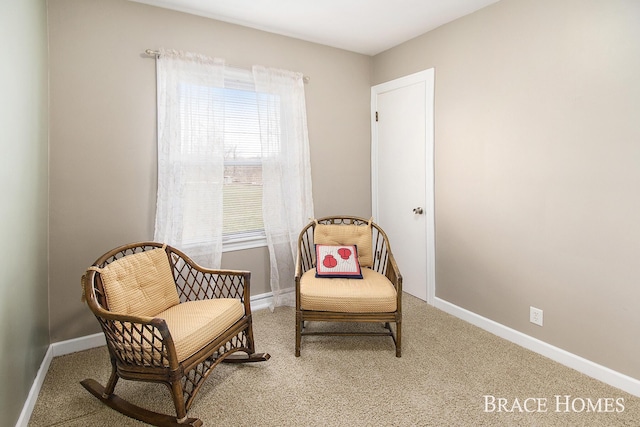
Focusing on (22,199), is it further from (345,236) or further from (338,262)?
(345,236)

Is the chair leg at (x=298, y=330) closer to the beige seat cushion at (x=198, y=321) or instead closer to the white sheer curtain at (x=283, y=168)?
the beige seat cushion at (x=198, y=321)

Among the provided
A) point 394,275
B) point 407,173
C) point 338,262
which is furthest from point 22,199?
point 407,173

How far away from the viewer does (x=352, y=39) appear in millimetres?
3295

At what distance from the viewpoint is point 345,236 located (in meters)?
2.99

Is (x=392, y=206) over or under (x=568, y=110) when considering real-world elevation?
under

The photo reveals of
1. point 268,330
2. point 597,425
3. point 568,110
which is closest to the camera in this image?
point 597,425

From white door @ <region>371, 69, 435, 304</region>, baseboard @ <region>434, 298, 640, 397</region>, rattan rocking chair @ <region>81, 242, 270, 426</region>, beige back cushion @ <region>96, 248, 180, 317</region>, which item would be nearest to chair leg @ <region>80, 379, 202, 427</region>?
rattan rocking chair @ <region>81, 242, 270, 426</region>

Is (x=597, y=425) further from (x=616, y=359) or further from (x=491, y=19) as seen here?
(x=491, y=19)

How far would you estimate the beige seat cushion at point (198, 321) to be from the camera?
5.76 ft

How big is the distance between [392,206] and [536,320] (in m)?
1.62

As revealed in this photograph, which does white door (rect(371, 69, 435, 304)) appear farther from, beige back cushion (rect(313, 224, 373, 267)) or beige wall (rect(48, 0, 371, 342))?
beige wall (rect(48, 0, 371, 342))

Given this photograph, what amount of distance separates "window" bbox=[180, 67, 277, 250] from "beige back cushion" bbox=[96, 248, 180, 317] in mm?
551

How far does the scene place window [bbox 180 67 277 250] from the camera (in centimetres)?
272

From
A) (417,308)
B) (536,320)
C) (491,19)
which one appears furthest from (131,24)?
(536,320)
